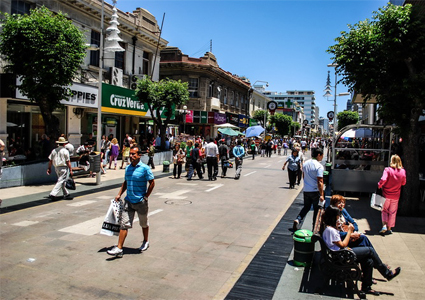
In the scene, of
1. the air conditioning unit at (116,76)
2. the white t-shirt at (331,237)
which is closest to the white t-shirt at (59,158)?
the white t-shirt at (331,237)

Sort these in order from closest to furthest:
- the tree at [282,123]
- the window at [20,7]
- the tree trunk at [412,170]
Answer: the tree trunk at [412,170]
the window at [20,7]
the tree at [282,123]

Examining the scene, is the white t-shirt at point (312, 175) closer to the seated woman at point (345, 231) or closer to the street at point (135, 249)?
the street at point (135, 249)

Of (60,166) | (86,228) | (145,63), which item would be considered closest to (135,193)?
(86,228)

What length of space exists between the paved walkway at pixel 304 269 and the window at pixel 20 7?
9473mm

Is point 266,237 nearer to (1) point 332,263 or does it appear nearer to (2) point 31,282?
(1) point 332,263

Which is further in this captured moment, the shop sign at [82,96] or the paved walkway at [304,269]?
the shop sign at [82,96]

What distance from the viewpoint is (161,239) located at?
7414 millimetres

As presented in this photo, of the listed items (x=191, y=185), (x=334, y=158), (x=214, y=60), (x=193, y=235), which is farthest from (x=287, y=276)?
(x=214, y=60)

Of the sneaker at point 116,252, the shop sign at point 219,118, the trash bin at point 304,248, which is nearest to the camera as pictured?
the trash bin at point 304,248

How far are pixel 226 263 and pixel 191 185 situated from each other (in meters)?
8.61

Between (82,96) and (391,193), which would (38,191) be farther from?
(391,193)

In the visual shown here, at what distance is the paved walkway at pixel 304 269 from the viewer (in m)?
5.18

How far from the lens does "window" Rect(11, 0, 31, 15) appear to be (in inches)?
632

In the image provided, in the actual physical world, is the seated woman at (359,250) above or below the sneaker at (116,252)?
above
